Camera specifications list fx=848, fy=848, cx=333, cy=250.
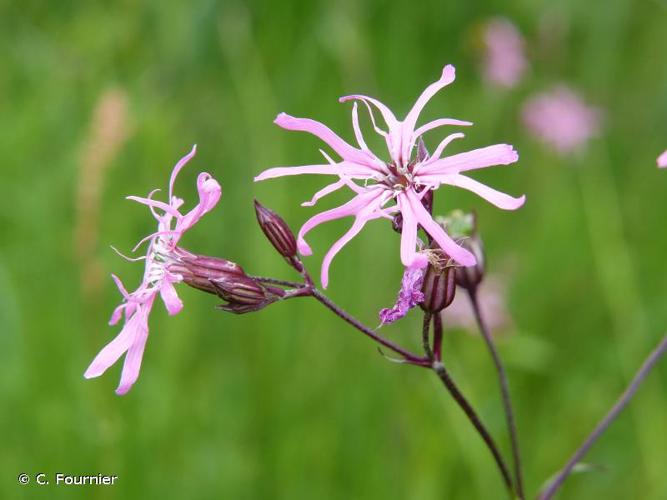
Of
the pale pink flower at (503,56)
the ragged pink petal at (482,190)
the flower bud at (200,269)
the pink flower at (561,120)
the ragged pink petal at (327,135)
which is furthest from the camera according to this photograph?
the pink flower at (561,120)

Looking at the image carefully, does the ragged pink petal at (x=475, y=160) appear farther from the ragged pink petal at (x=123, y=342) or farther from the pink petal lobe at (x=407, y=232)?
the ragged pink petal at (x=123, y=342)

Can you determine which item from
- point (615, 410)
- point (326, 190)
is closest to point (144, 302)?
point (326, 190)

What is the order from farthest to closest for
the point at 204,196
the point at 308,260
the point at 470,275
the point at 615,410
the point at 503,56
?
the point at 503,56 < the point at 308,260 < the point at 470,275 < the point at 615,410 < the point at 204,196

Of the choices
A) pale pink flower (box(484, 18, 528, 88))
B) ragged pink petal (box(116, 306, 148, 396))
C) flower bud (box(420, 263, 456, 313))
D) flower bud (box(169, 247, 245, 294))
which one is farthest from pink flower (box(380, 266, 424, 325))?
pale pink flower (box(484, 18, 528, 88))

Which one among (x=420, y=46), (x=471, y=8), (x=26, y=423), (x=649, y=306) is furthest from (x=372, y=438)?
(x=471, y=8)

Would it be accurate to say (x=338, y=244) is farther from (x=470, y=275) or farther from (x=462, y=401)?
(x=470, y=275)

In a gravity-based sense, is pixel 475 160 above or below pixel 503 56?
below

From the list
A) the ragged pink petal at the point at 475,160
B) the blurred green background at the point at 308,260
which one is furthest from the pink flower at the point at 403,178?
the blurred green background at the point at 308,260
